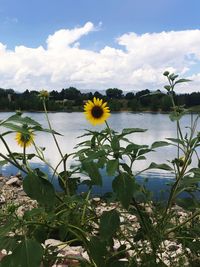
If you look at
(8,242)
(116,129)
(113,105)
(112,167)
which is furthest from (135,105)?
(116,129)

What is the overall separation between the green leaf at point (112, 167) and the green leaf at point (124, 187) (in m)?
0.05

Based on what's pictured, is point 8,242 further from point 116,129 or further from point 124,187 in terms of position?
point 116,129

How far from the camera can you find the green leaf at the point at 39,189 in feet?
3.47

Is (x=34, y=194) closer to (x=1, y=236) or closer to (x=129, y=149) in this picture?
(x=1, y=236)

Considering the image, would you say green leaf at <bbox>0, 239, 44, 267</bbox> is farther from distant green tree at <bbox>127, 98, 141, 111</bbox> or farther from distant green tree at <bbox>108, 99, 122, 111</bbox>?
distant green tree at <bbox>127, 98, 141, 111</bbox>

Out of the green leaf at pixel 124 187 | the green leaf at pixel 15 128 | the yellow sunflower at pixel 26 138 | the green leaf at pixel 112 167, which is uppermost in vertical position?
the green leaf at pixel 15 128

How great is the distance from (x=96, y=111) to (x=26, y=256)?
0.82m

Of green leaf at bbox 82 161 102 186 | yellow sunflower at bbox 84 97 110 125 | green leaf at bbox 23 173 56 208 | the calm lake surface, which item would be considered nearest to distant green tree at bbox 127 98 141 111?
the calm lake surface

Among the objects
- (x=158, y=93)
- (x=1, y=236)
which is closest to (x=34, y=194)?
(x=1, y=236)

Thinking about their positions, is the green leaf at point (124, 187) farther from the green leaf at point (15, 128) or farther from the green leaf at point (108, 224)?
the green leaf at point (15, 128)

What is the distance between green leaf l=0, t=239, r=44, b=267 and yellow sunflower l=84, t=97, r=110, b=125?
0.73 meters

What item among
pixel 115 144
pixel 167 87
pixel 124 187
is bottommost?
pixel 124 187

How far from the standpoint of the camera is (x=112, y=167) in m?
1.05

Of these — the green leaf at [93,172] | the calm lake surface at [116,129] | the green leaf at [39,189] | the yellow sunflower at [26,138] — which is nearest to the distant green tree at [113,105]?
the calm lake surface at [116,129]
